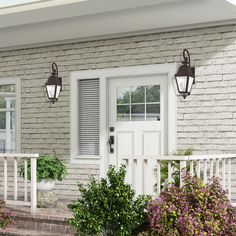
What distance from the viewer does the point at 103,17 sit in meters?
7.08

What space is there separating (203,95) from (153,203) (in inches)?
92.2

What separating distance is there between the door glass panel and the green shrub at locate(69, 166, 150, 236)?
2.30 meters

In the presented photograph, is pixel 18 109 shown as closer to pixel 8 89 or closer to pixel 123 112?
pixel 8 89

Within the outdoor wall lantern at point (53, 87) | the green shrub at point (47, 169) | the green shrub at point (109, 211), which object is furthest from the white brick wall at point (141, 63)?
the green shrub at point (109, 211)

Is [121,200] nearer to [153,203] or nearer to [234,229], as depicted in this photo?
[153,203]

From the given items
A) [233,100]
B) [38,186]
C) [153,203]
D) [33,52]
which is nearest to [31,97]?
[33,52]

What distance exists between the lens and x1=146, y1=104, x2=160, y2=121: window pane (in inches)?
314

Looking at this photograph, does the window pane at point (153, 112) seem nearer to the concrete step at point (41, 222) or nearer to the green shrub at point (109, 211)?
the concrete step at point (41, 222)

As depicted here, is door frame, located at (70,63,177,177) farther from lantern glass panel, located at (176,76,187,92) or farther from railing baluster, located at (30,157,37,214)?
railing baluster, located at (30,157,37,214)

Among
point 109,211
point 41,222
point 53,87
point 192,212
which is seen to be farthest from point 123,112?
point 192,212

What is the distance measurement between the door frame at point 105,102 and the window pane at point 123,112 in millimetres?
179

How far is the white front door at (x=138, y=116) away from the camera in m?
7.91

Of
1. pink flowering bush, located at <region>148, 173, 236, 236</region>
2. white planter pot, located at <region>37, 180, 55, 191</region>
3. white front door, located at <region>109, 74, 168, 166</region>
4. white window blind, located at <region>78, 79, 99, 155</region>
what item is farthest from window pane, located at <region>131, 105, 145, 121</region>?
pink flowering bush, located at <region>148, 173, 236, 236</region>

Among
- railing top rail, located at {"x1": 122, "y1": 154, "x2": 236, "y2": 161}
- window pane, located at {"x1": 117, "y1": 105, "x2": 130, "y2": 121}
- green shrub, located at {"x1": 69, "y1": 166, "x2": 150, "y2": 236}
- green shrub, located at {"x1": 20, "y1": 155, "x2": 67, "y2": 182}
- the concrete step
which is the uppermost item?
window pane, located at {"x1": 117, "y1": 105, "x2": 130, "y2": 121}
